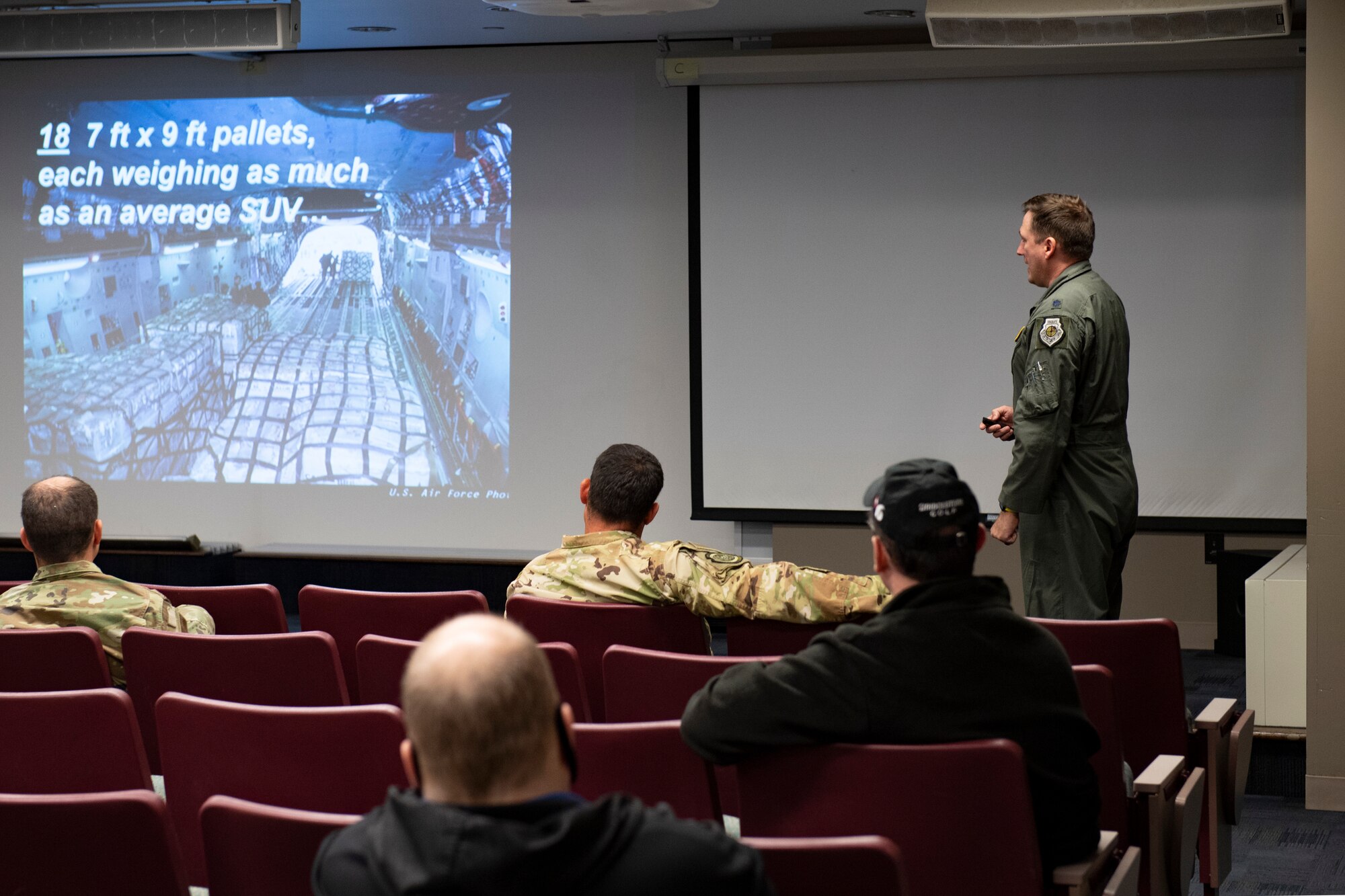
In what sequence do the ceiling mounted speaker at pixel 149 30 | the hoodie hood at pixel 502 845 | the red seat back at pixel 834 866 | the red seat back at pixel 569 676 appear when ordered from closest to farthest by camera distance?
1. the hoodie hood at pixel 502 845
2. the red seat back at pixel 834 866
3. the red seat back at pixel 569 676
4. the ceiling mounted speaker at pixel 149 30

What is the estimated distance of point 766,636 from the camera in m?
3.09

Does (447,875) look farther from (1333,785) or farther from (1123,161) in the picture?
(1123,161)

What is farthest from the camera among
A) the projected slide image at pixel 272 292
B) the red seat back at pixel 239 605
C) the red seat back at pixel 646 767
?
the projected slide image at pixel 272 292

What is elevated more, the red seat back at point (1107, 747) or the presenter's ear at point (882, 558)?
the presenter's ear at point (882, 558)

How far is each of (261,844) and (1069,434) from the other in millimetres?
2914

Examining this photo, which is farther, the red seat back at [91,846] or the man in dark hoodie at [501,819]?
the red seat back at [91,846]

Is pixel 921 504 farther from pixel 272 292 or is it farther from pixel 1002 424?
pixel 272 292

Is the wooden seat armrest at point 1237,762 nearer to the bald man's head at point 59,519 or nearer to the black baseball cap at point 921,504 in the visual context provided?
the black baseball cap at point 921,504

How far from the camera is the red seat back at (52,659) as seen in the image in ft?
9.41

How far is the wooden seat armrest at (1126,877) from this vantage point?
2053mm

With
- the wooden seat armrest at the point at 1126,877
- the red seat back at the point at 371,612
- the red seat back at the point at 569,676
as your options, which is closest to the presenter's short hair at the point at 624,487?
the red seat back at the point at 371,612

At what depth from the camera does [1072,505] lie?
3980 millimetres

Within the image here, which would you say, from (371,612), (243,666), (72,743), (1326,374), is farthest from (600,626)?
(1326,374)

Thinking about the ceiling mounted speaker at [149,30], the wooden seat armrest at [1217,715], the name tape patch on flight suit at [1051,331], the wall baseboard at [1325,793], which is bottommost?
the wall baseboard at [1325,793]
